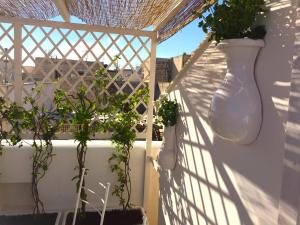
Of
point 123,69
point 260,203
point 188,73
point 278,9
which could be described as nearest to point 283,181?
point 260,203

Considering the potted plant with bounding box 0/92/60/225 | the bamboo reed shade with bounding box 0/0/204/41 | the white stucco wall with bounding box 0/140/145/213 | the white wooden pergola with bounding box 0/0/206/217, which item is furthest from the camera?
the white stucco wall with bounding box 0/140/145/213

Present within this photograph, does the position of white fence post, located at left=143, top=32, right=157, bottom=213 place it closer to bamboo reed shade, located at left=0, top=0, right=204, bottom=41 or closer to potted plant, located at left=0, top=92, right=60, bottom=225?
bamboo reed shade, located at left=0, top=0, right=204, bottom=41

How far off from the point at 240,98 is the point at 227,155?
47 cm

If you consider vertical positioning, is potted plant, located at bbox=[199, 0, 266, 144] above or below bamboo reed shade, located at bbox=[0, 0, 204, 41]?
below

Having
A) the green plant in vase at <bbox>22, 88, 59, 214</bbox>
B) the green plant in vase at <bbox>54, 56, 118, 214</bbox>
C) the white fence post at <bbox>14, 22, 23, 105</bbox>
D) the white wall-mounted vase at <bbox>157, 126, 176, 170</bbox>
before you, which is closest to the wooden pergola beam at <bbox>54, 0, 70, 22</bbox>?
the white fence post at <bbox>14, 22, 23, 105</bbox>

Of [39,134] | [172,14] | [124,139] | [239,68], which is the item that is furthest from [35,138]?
[239,68]

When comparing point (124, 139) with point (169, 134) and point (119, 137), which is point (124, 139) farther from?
point (169, 134)

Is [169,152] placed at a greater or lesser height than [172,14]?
lesser

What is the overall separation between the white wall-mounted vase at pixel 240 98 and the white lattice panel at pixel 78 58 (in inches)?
72.1

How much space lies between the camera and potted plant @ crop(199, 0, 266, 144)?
4.52 ft

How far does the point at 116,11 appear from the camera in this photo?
2604mm

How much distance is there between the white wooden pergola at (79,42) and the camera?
2.67 metres

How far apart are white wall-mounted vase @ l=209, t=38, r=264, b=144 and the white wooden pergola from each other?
1.18 m

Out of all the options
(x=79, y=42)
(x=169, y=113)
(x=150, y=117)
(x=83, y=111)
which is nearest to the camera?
(x=169, y=113)
